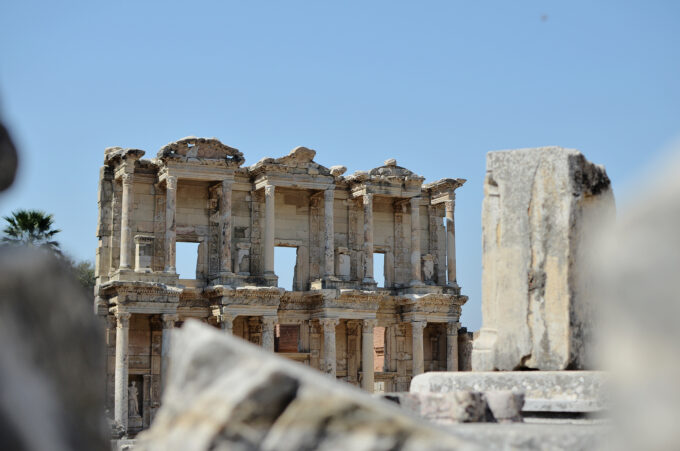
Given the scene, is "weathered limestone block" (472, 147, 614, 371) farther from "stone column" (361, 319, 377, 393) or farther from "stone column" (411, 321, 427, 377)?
"stone column" (411, 321, 427, 377)

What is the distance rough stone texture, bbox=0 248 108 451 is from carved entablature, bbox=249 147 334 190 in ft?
81.0

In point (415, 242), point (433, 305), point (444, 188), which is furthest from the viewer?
point (444, 188)

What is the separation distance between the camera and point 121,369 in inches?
974

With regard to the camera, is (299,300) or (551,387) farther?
(299,300)

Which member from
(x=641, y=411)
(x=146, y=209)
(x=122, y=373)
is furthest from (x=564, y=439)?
(x=146, y=209)

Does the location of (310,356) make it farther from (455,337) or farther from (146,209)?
(146,209)

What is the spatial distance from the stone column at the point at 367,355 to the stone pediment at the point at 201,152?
20.3 feet

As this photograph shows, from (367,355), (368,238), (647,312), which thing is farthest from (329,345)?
(647,312)

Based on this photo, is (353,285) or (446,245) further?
(446,245)

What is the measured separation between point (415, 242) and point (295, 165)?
16.5ft

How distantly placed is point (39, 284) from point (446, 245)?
29.1 meters

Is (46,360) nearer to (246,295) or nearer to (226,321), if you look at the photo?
(226,321)

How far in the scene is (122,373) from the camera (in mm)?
24734

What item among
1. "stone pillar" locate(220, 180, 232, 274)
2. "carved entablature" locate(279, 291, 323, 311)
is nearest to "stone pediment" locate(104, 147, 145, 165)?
"stone pillar" locate(220, 180, 232, 274)
